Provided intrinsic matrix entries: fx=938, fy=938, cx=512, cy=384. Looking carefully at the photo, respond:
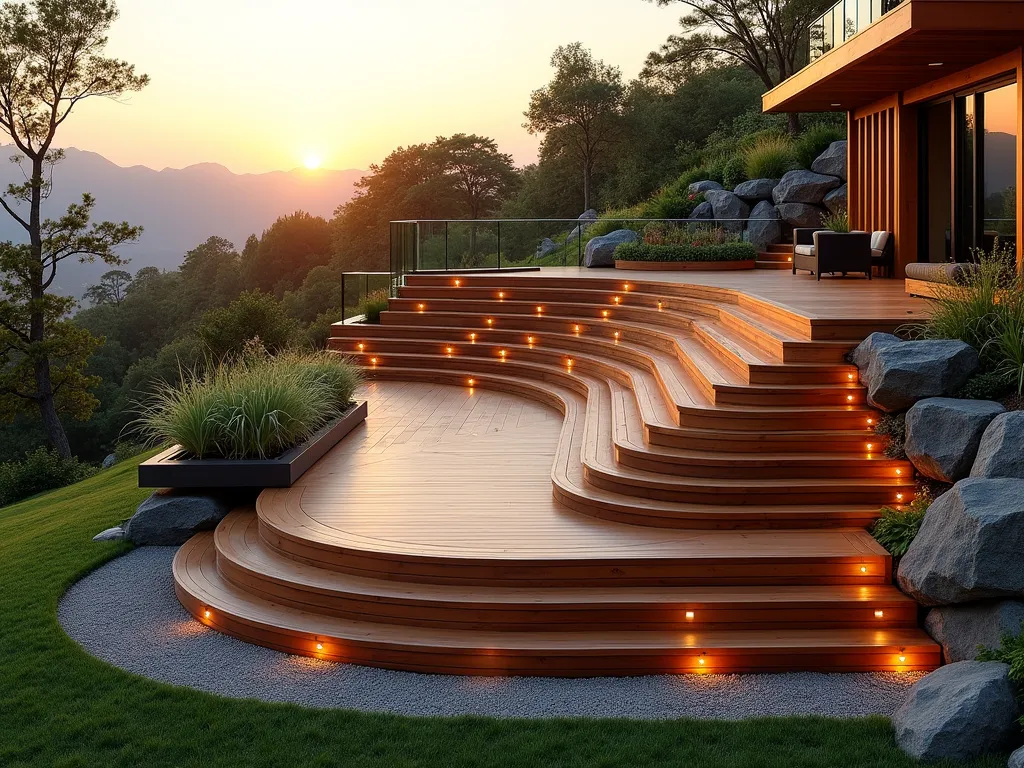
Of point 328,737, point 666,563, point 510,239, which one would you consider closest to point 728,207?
point 510,239

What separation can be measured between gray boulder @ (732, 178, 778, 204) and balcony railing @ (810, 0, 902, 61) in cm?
459

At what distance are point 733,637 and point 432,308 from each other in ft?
34.4

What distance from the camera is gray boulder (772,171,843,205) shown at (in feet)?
59.7

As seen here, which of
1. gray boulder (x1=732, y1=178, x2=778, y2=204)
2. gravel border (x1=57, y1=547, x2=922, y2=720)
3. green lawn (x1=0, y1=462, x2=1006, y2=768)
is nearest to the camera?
green lawn (x1=0, y1=462, x2=1006, y2=768)

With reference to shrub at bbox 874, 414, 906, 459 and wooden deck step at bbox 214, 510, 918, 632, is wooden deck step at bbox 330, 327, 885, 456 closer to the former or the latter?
shrub at bbox 874, 414, 906, 459

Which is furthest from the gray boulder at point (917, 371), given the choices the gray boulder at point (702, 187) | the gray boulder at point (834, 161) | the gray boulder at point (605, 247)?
the gray boulder at point (702, 187)

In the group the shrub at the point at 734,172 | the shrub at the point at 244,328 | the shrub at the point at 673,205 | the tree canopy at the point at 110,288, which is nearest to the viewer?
the shrub at the point at 244,328

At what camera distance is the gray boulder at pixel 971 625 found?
4570 millimetres

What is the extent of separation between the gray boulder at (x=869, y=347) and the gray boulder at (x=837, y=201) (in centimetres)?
1201

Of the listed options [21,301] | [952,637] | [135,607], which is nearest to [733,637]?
[952,637]

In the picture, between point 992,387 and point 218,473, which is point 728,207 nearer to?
point 992,387

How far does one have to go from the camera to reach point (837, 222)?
53.0ft

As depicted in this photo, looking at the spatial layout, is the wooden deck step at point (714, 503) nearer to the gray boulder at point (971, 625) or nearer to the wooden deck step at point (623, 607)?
the wooden deck step at point (623, 607)

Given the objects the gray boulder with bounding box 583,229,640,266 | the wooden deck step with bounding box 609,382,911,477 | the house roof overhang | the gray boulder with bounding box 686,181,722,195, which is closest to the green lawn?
the wooden deck step with bounding box 609,382,911,477
